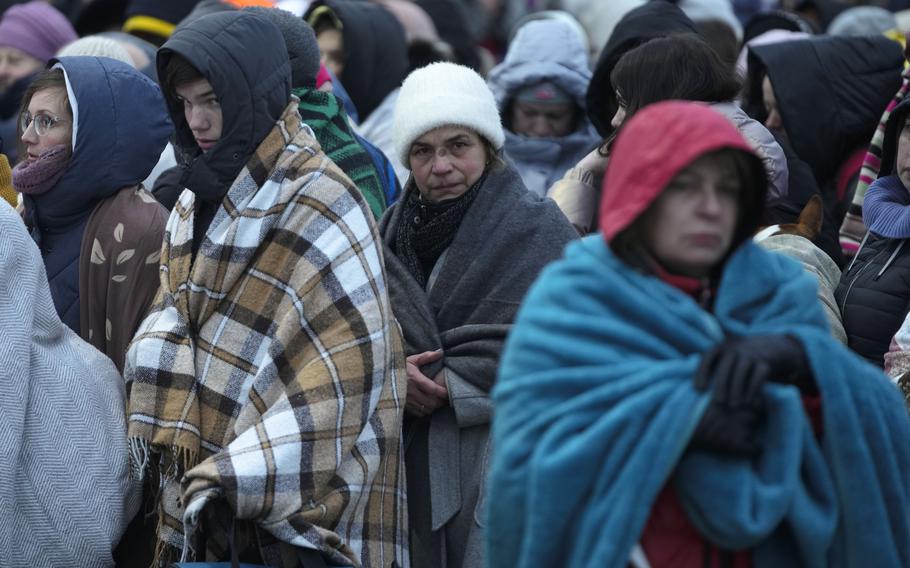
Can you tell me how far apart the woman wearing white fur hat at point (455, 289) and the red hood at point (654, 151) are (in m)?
1.30

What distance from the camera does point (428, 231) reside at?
4.50 metres

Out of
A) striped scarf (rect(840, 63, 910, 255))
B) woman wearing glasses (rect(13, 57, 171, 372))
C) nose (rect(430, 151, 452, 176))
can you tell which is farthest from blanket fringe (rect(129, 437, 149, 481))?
striped scarf (rect(840, 63, 910, 255))

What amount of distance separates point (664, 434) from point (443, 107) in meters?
1.92

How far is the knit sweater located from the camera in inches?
213

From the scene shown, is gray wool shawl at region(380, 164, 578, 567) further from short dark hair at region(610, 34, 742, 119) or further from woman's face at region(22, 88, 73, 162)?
woman's face at region(22, 88, 73, 162)

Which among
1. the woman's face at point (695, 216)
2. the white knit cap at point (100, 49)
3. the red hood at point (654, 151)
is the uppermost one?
the red hood at point (654, 151)

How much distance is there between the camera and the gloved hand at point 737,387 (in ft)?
9.57

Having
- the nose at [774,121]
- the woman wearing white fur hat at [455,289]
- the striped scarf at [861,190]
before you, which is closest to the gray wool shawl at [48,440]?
the woman wearing white fur hat at [455,289]

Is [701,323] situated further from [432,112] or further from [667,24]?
[667,24]

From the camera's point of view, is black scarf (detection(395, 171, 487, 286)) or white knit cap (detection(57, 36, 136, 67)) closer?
black scarf (detection(395, 171, 487, 286))

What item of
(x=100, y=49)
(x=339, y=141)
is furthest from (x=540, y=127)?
(x=100, y=49)

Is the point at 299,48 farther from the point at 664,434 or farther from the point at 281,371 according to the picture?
the point at 664,434

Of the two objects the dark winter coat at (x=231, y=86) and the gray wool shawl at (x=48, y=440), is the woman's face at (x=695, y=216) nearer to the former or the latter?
the dark winter coat at (x=231, y=86)

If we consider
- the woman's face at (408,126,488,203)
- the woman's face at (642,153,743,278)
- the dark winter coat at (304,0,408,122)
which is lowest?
the dark winter coat at (304,0,408,122)
